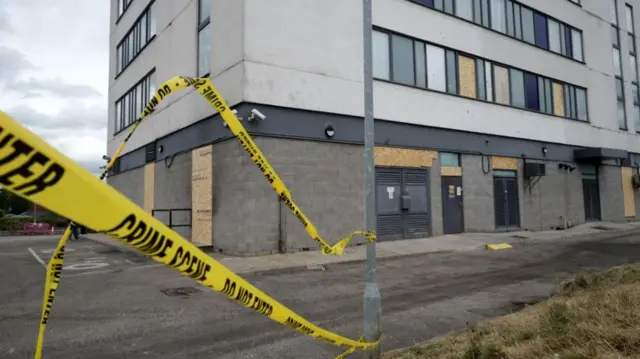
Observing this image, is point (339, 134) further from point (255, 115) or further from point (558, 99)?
point (558, 99)

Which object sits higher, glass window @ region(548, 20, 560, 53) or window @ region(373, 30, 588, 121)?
glass window @ region(548, 20, 560, 53)

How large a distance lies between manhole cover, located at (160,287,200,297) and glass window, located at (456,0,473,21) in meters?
17.3

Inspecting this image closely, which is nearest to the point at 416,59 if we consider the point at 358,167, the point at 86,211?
the point at 358,167

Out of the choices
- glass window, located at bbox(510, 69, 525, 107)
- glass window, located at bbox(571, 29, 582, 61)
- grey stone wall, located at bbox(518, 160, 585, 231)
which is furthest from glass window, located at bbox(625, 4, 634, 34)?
glass window, located at bbox(510, 69, 525, 107)

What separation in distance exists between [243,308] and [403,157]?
447 inches

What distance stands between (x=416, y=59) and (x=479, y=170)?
236 inches

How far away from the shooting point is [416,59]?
700 inches

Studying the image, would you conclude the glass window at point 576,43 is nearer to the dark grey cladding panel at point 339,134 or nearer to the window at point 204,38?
the dark grey cladding panel at point 339,134

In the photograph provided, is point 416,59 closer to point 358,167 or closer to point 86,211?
point 358,167

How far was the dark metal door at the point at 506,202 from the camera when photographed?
20.4 meters

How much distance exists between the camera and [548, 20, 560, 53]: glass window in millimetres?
24359

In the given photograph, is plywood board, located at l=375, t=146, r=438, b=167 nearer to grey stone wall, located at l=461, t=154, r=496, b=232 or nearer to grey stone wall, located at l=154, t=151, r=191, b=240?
grey stone wall, located at l=461, t=154, r=496, b=232

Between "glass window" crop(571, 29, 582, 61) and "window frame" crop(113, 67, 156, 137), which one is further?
"glass window" crop(571, 29, 582, 61)

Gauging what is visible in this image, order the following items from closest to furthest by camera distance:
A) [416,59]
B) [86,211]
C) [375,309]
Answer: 1. [86,211]
2. [375,309]
3. [416,59]
